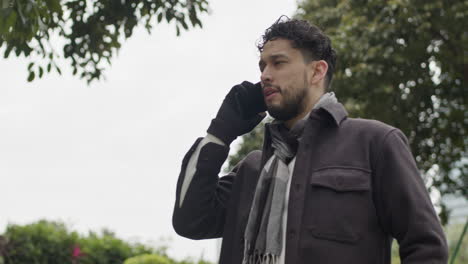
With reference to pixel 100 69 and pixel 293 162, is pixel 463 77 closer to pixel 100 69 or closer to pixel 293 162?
pixel 100 69

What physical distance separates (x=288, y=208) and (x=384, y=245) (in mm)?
417

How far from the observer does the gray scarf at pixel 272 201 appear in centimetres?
299

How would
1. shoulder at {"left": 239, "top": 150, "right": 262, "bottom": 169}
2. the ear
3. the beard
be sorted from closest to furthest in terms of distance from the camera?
the beard → the ear → shoulder at {"left": 239, "top": 150, "right": 262, "bottom": 169}

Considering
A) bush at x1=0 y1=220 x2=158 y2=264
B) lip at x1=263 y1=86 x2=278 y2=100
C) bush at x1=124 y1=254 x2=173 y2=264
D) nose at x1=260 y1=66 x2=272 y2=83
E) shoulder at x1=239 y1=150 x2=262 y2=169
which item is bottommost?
bush at x1=124 y1=254 x2=173 y2=264

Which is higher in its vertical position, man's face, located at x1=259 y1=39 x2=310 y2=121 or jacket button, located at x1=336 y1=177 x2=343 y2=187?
man's face, located at x1=259 y1=39 x2=310 y2=121

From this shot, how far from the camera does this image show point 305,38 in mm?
3385

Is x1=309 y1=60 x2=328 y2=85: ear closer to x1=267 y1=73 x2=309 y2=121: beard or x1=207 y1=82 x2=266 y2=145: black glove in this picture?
x1=267 y1=73 x2=309 y2=121: beard

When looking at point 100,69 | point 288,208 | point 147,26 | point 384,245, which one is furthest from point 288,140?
point 100,69

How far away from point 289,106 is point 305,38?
35 cm

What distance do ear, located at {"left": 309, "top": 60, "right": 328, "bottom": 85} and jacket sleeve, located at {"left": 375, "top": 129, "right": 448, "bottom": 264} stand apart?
0.49 metres

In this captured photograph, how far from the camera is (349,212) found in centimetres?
291

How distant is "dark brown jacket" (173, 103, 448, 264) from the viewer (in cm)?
286

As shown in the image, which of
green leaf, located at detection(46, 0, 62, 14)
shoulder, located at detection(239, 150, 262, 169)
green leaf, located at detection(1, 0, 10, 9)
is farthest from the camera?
green leaf, located at detection(46, 0, 62, 14)

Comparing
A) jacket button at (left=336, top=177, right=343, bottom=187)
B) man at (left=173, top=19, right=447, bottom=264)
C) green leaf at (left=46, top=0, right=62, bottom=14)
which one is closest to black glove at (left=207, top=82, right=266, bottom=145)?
man at (left=173, top=19, right=447, bottom=264)
